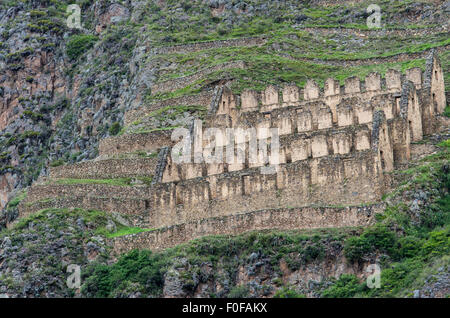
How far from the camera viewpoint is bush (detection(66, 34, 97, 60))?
308 ft

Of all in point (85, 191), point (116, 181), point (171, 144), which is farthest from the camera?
point (171, 144)

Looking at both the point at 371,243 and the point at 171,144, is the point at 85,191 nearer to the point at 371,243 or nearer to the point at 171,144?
the point at 171,144

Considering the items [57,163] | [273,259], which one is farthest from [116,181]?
[57,163]

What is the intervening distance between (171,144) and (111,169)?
146 inches

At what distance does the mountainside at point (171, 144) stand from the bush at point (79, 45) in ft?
0.44

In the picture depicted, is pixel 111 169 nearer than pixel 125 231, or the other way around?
pixel 125 231

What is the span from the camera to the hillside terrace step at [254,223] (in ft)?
173

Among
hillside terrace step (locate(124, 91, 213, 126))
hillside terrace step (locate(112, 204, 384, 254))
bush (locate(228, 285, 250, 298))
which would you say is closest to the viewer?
bush (locate(228, 285, 250, 298))

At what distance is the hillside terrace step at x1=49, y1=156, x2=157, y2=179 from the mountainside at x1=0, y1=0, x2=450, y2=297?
10 cm

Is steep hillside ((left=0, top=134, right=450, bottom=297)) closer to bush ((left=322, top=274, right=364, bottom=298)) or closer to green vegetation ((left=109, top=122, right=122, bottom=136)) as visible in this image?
bush ((left=322, top=274, right=364, bottom=298))

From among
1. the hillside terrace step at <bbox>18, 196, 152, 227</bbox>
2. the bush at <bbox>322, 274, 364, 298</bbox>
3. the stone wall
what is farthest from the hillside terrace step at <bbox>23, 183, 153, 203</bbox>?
the stone wall

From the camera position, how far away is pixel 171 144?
→ 67.6m
